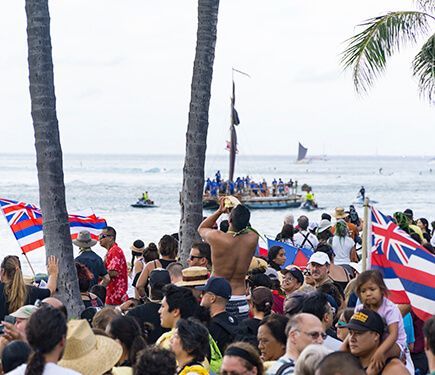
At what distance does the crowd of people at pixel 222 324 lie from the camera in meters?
5.43

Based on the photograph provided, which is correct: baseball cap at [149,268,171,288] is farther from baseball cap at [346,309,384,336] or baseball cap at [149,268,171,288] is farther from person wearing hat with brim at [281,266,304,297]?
baseball cap at [346,309,384,336]

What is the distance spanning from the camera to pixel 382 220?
9.12m

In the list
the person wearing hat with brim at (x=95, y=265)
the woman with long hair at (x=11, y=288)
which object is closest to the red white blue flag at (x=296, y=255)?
the person wearing hat with brim at (x=95, y=265)

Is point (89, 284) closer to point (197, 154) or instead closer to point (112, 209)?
point (197, 154)

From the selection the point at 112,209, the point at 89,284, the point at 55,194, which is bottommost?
the point at 112,209

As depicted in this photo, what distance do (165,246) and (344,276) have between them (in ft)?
6.82

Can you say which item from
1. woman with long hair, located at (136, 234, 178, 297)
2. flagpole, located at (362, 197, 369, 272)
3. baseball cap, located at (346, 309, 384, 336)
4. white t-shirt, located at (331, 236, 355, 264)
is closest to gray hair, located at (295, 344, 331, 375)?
baseball cap, located at (346, 309, 384, 336)

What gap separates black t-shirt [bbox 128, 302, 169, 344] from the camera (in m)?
7.87

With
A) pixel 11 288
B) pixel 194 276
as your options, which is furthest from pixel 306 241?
pixel 11 288

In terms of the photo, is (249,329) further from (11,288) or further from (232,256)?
(11,288)

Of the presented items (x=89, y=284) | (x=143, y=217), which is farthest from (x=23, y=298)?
(x=143, y=217)

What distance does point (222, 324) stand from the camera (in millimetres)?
7727

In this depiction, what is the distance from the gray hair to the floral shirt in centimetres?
718

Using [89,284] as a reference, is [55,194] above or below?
above
